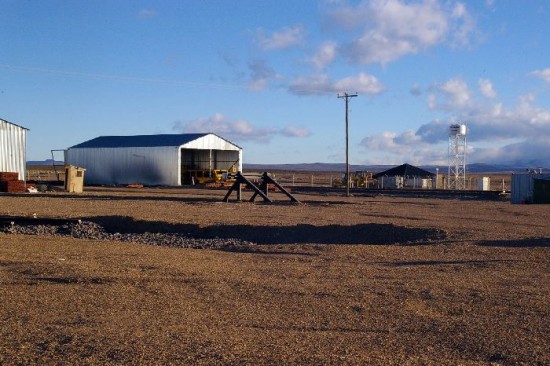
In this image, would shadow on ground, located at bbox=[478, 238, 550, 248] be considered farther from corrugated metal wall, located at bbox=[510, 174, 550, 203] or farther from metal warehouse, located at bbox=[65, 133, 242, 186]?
metal warehouse, located at bbox=[65, 133, 242, 186]

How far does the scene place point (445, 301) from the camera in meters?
12.1

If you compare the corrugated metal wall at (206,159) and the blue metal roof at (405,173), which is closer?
the corrugated metal wall at (206,159)

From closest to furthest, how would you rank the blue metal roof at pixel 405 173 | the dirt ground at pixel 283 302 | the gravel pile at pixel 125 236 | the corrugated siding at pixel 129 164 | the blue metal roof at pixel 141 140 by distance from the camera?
the dirt ground at pixel 283 302
the gravel pile at pixel 125 236
the corrugated siding at pixel 129 164
the blue metal roof at pixel 141 140
the blue metal roof at pixel 405 173

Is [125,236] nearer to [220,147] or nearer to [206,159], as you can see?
[220,147]

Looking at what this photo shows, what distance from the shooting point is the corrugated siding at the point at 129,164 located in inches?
2832

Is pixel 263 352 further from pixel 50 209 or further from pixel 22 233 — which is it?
pixel 50 209

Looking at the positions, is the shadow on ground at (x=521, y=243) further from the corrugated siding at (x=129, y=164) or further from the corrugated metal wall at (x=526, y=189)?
the corrugated siding at (x=129, y=164)

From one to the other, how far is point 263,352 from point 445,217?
79.3 feet

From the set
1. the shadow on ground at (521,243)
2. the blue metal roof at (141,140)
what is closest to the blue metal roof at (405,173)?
the blue metal roof at (141,140)

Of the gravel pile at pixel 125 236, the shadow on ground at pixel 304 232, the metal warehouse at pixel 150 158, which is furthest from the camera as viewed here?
the metal warehouse at pixel 150 158

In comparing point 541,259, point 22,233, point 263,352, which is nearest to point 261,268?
point 541,259

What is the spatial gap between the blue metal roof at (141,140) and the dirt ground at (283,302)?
51.6 meters

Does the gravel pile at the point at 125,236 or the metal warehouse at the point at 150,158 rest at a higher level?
the metal warehouse at the point at 150,158

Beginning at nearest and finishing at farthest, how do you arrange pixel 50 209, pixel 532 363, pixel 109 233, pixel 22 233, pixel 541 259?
pixel 532 363
pixel 541 259
pixel 22 233
pixel 109 233
pixel 50 209
